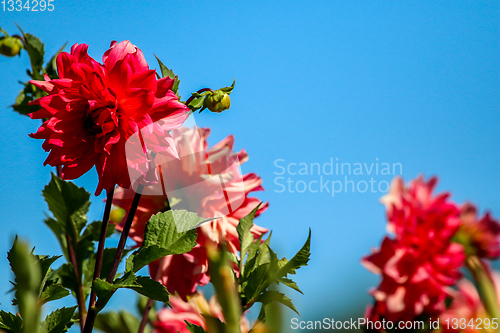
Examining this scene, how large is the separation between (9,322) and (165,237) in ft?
0.60

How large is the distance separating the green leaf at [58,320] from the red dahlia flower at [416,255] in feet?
1.23

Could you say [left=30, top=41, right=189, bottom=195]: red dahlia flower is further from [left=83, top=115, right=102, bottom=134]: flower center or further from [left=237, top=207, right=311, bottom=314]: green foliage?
[left=237, top=207, right=311, bottom=314]: green foliage

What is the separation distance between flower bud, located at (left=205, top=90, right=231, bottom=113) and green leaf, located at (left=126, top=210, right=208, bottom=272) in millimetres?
154

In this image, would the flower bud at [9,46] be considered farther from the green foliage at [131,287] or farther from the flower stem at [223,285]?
the flower stem at [223,285]

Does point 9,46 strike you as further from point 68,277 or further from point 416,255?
point 416,255

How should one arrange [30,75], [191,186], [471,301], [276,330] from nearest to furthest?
[276,330] < [471,301] < [191,186] < [30,75]

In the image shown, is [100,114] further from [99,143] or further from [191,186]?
[191,186]

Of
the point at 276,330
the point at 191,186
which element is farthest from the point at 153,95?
the point at 276,330

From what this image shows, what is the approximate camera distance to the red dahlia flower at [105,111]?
18.1 inches

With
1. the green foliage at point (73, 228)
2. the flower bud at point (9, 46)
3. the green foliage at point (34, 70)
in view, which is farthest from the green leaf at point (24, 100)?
the green foliage at point (73, 228)

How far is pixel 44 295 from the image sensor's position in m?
0.45

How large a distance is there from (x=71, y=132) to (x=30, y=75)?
39 centimetres

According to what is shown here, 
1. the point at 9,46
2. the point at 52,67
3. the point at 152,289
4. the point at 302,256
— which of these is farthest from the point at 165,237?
the point at 9,46

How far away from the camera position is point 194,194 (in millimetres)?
653
